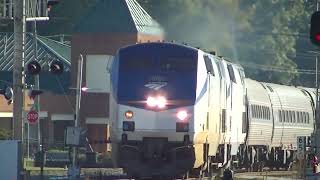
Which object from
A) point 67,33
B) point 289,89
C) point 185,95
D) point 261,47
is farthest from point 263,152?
point 67,33

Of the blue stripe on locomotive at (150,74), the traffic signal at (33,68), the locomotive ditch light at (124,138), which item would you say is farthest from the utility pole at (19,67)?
the locomotive ditch light at (124,138)

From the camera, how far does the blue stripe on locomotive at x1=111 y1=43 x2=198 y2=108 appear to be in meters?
26.0

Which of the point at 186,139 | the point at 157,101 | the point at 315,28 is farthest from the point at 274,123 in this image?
the point at 315,28

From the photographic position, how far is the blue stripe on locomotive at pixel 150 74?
26000 mm

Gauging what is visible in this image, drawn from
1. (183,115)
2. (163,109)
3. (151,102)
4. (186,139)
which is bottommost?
(186,139)

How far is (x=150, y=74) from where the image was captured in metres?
26.4

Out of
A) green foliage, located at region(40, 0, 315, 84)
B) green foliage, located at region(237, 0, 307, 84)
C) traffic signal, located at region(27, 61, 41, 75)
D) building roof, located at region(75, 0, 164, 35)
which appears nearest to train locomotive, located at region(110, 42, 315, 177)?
traffic signal, located at region(27, 61, 41, 75)

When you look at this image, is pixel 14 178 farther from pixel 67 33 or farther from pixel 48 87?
pixel 67 33

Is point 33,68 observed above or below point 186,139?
above

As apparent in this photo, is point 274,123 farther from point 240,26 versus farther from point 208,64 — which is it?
point 208,64

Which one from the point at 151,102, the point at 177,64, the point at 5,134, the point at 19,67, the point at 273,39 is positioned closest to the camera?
the point at 151,102

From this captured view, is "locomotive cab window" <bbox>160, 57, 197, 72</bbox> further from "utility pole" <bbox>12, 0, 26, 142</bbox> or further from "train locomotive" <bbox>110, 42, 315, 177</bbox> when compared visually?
"utility pole" <bbox>12, 0, 26, 142</bbox>

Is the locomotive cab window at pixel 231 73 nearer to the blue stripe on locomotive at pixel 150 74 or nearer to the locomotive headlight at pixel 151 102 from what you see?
the blue stripe on locomotive at pixel 150 74

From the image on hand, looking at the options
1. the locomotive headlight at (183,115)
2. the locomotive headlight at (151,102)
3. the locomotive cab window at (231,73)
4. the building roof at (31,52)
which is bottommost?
the locomotive headlight at (183,115)
